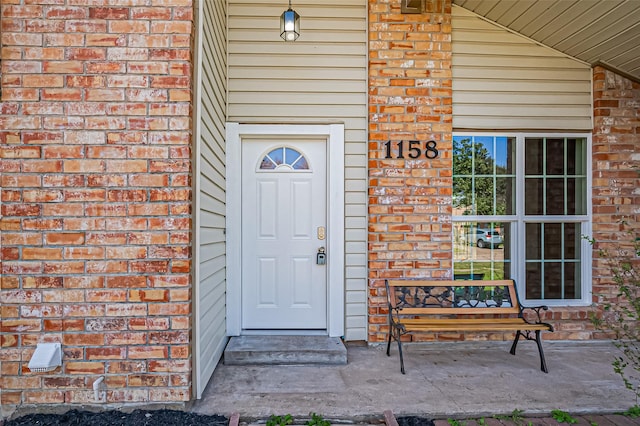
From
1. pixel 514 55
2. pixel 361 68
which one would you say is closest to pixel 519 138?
pixel 514 55

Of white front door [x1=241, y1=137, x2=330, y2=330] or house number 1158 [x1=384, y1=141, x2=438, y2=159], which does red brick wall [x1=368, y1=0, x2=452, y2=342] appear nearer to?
house number 1158 [x1=384, y1=141, x2=438, y2=159]

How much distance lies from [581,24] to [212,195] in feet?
11.2

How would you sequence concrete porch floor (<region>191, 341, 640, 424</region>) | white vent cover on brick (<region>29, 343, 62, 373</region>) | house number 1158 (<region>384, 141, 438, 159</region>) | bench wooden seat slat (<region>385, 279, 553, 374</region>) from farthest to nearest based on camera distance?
1. house number 1158 (<region>384, 141, 438, 159</region>)
2. bench wooden seat slat (<region>385, 279, 553, 374</region>)
3. concrete porch floor (<region>191, 341, 640, 424</region>)
4. white vent cover on brick (<region>29, 343, 62, 373</region>)

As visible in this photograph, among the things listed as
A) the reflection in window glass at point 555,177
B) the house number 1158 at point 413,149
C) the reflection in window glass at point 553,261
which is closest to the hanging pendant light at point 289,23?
the house number 1158 at point 413,149

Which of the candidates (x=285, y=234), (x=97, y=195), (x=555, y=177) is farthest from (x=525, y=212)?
(x=97, y=195)

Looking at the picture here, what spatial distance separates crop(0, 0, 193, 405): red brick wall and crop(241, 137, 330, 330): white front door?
4.47ft

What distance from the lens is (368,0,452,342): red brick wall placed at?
145 inches

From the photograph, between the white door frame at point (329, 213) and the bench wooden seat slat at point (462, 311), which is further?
the white door frame at point (329, 213)

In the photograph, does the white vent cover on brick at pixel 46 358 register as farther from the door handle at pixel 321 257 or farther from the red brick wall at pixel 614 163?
the red brick wall at pixel 614 163

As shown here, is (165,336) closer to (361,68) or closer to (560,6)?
(361,68)

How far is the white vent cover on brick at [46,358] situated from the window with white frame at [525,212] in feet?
10.7

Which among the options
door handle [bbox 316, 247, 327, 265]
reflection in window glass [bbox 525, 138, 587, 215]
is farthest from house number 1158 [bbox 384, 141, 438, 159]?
door handle [bbox 316, 247, 327, 265]

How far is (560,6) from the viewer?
128 inches

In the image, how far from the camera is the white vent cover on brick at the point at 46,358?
2.29 m
